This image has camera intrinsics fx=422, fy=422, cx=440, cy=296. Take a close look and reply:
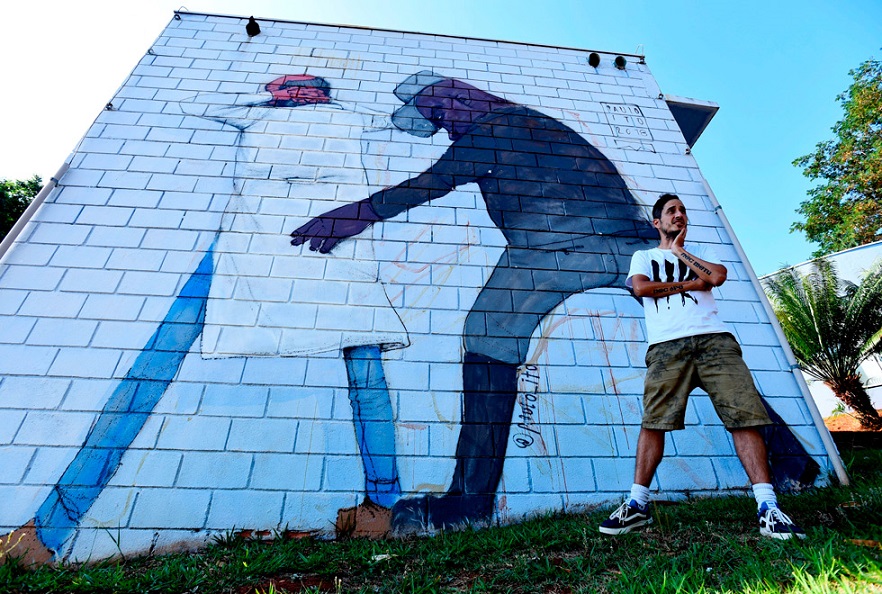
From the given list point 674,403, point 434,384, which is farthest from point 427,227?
point 674,403

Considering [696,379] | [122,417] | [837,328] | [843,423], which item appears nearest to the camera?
[696,379]

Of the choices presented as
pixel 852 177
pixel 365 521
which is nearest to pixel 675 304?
pixel 365 521

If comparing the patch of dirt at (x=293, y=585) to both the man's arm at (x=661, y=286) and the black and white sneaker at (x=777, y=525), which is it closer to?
the black and white sneaker at (x=777, y=525)

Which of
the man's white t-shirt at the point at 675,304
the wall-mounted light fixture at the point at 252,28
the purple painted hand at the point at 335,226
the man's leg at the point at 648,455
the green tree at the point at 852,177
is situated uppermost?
the green tree at the point at 852,177

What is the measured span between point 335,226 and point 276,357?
3.75 ft

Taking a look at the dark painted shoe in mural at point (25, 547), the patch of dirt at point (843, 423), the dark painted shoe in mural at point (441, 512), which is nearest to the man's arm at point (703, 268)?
the dark painted shoe in mural at point (441, 512)

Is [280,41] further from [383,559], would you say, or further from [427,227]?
[383,559]

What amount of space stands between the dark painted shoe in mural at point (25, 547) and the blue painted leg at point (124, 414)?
0.03m

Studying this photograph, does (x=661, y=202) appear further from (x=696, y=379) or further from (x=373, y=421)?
(x=373, y=421)

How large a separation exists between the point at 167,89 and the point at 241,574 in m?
4.16

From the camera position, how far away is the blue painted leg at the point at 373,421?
8.43 ft

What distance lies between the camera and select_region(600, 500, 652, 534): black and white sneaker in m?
2.03

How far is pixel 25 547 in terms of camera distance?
225 cm

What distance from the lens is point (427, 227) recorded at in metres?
3.48
